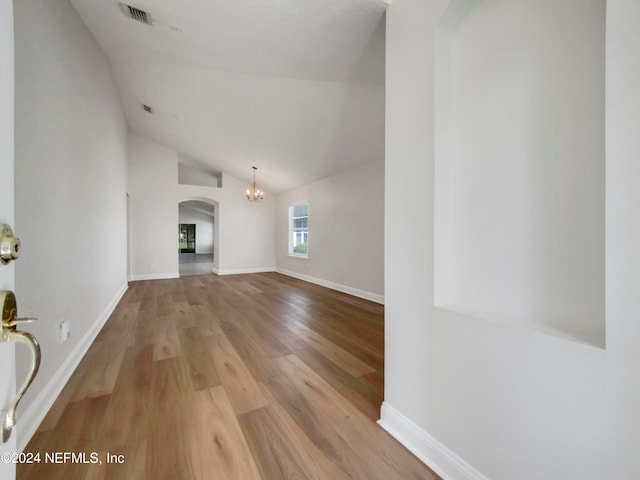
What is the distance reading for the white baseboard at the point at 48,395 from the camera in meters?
1.31

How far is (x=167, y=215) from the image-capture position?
6.44m

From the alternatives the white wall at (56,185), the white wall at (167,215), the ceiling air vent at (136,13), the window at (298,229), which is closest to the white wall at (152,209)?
the white wall at (167,215)

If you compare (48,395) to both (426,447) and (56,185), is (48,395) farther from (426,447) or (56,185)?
(426,447)

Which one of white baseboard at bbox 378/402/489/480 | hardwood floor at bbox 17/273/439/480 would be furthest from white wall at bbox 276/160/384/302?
white baseboard at bbox 378/402/489/480

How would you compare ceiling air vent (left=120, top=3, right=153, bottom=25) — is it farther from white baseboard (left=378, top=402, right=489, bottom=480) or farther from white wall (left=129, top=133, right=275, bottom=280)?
white wall (left=129, top=133, right=275, bottom=280)

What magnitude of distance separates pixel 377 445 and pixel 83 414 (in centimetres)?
173

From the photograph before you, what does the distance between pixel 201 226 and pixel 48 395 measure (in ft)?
47.4

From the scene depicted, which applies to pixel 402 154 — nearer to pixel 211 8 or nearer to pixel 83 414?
pixel 211 8

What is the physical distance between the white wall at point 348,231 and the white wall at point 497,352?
2.73 metres

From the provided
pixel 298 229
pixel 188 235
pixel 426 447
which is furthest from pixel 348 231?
pixel 188 235

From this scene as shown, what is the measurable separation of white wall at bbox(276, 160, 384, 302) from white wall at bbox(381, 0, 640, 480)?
273 centimetres

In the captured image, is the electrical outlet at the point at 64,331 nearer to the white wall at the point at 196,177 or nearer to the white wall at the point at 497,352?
the white wall at the point at 497,352

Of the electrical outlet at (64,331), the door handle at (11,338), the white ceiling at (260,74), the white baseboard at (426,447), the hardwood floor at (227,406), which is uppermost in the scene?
the white ceiling at (260,74)

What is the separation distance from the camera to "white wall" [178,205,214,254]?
14259mm
